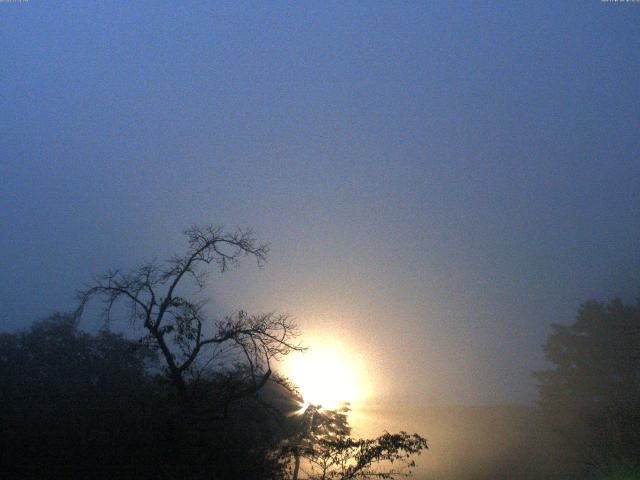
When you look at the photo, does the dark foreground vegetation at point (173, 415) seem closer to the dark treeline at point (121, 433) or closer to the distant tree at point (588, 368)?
the dark treeline at point (121, 433)

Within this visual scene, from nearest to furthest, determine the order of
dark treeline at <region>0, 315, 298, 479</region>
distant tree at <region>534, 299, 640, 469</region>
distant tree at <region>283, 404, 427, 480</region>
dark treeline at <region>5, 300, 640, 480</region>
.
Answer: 1. dark treeline at <region>0, 315, 298, 479</region>
2. dark treeline at <region>5, 300, 640, 480</region>
3. distant tree at <region>283, 404, 427, 480</region>
4. distant tree at <region>534, 299, 640, 469</region>

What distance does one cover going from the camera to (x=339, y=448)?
1236 cm

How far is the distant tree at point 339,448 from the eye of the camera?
1254cm

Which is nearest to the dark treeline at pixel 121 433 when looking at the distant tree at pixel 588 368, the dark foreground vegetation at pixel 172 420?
the dark foreground vegetation at pixel 172 420

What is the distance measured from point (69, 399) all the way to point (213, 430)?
19.4ft

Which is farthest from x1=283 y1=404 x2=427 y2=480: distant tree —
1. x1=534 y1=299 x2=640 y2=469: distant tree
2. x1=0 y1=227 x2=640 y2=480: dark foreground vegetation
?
x1=534 y1=299 x2=640 y2=469: distant tree

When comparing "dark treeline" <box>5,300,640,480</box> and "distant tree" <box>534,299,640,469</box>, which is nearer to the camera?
"dark treeline" <box>5,300,640,480</box>

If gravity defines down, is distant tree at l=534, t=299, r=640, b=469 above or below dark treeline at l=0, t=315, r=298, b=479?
above

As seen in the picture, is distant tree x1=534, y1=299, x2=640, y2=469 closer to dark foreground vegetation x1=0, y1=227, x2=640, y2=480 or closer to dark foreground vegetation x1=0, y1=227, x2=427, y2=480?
dark foreground vegetation x1=0, y1=227, x2=640, y2=480

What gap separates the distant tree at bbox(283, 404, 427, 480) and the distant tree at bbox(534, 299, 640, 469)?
24.7 metres

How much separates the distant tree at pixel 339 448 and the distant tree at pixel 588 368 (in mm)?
24697

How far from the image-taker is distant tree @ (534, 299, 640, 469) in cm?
3700

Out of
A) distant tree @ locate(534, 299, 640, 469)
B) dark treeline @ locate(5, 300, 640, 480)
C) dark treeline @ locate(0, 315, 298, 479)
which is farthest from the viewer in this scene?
distant tree @ locate(534, 299, 640, 469)

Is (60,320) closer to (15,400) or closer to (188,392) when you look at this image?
(15,400)
